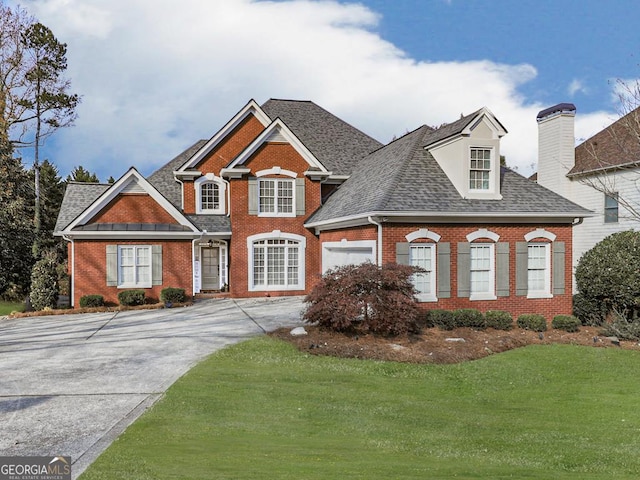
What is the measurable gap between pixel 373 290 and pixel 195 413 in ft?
24.3

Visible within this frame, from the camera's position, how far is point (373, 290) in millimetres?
15492

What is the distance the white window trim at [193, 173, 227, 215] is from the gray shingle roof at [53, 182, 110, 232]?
4.69 metres

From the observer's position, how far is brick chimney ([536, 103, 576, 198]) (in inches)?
1115

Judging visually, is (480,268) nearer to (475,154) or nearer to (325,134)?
(475,154)

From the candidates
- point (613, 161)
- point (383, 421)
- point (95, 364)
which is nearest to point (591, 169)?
point (613, 161)

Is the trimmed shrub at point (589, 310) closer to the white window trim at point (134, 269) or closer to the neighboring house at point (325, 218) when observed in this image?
the neighboring house at point (325, 218)

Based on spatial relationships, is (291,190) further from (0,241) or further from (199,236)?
(0,241)

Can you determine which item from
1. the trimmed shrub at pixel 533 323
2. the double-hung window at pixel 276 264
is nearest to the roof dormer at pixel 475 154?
the trimmed shrub at pixel 533 323

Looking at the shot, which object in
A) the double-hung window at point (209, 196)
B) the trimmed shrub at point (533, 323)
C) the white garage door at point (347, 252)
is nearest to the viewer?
the trimmed shrub at point (533, 323)

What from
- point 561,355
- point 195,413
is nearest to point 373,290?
point 561,355

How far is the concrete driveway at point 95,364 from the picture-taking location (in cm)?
813

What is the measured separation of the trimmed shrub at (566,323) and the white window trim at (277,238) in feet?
38.1

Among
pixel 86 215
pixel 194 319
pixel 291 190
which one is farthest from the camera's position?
pixel 291 190

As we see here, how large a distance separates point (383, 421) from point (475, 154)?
1357 cm
